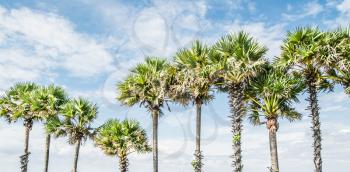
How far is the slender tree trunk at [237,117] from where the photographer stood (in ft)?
102

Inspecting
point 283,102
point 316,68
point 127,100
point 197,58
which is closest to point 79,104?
point 127,100

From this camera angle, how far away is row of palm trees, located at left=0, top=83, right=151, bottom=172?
4131cm

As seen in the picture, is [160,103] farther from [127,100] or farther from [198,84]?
[198,84]

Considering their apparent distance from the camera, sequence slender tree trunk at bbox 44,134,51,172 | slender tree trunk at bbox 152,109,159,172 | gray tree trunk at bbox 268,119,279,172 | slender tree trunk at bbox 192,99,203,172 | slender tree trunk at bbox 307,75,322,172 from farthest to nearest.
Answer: slender tree trunk at bbox 44,134,51,172 → slender tree trunk at bbox 152,109,159,172 → slender tree trunk at bbox 192,99,203,172 → gray tree trunk at bbox 268,119,279,172 → slender tree trunk at bbox 307,75,322,172

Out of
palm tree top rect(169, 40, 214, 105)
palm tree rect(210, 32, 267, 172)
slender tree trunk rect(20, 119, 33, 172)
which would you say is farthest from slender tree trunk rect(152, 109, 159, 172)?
slender tree trunk rect(20, 119, 33, 172)

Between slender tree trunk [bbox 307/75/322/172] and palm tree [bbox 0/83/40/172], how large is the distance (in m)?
27.7

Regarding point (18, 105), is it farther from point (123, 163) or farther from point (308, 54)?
point (308, 54)

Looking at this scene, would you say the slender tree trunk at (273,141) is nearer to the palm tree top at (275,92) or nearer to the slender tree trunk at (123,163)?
the palm tree top at (275,92)

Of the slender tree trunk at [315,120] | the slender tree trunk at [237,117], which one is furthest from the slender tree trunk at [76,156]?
the slender tree trunk at [315,120]

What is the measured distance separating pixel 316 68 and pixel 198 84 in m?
8.26

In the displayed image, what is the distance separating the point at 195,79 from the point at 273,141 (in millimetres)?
7102

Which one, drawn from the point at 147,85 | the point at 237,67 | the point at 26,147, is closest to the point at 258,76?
the point at 237,67

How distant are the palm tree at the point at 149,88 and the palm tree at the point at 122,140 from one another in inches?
107

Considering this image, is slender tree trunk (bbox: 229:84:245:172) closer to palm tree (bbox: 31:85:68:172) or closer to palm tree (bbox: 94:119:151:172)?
palm tree (bbox: 94:119:151:172)
